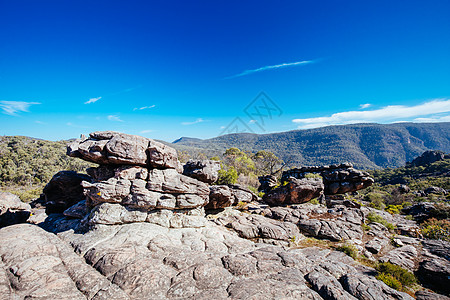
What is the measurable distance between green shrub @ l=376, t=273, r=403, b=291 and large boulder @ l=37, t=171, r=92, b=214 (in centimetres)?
2334

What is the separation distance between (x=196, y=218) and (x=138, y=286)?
7.86m

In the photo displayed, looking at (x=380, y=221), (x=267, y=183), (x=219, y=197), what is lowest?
(x=380, y=221)

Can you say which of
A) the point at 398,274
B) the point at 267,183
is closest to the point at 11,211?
the point at 398,274

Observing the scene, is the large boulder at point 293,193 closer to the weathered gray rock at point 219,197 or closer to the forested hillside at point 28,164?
the weathered gray rock at point 219,197

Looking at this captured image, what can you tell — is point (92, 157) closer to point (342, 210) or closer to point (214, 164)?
point (214, 164)

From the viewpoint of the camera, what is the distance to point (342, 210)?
24.7 metres

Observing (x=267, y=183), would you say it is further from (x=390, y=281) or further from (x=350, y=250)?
(x=390, y=281)

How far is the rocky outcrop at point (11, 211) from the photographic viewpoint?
1645cm

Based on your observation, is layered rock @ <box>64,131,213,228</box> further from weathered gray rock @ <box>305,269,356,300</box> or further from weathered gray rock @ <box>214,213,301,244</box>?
weathered gray rock @ <box>305,269,356,300</box>

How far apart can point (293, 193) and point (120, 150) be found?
67.4ft

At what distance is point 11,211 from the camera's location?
16953mm

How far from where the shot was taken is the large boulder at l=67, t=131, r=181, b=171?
48.7 ft

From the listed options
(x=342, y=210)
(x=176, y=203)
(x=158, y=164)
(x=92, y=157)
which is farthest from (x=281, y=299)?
(x=342, y=210)

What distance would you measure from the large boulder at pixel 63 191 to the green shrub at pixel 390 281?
2334 cm
